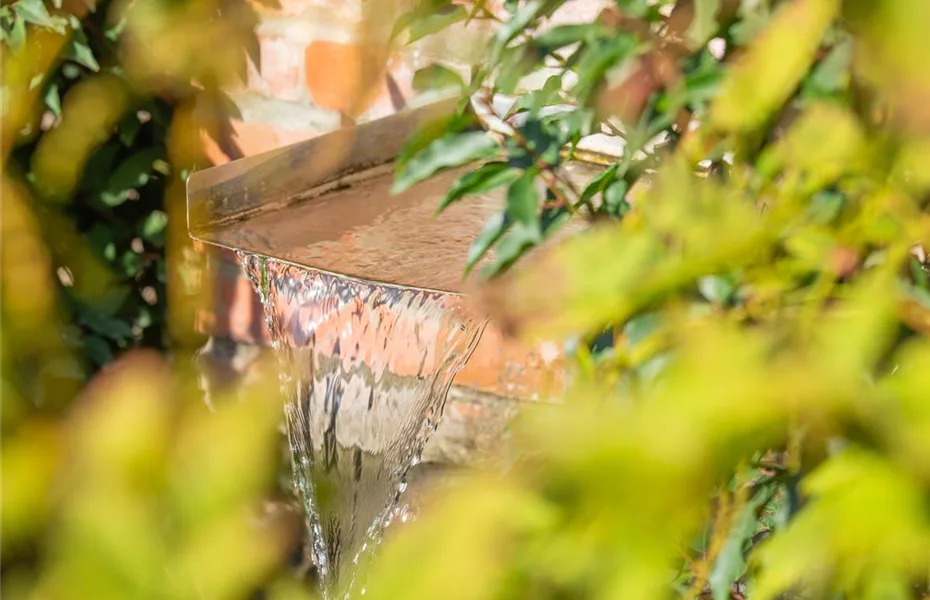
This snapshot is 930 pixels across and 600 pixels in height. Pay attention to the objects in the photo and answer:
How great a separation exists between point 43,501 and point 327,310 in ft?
2.36

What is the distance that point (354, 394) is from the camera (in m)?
1.10

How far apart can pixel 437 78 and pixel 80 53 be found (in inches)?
28.0

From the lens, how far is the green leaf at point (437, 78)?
0.74 m

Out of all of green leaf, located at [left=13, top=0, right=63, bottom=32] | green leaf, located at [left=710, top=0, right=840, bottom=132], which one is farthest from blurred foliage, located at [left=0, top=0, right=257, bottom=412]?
green leaf, located at [left=710, top=0, right=840, bottom=132]

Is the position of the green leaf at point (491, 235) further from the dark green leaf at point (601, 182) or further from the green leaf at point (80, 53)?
the green leaf at point (80, 53)

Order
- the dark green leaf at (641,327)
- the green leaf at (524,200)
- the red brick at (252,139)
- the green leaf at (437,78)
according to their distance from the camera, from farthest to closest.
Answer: the red brick at (252,139)
the green leaf at (437,78)
the green leaf at (524,200)
the dark green leaf at (641,327)

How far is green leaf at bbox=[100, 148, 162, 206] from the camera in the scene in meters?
1.37

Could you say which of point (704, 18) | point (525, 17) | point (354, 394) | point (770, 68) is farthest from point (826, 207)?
point (354, 394)

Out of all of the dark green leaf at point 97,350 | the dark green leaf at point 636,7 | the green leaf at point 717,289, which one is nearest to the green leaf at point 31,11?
the dark green leaf at point 97,350

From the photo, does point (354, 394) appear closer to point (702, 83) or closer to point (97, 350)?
point (97, 350)

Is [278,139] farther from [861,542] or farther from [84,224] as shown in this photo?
[861,542]

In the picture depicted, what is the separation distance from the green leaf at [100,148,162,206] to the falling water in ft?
1.46

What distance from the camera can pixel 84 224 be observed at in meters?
1.40

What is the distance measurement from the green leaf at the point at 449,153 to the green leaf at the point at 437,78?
0.05 meters
